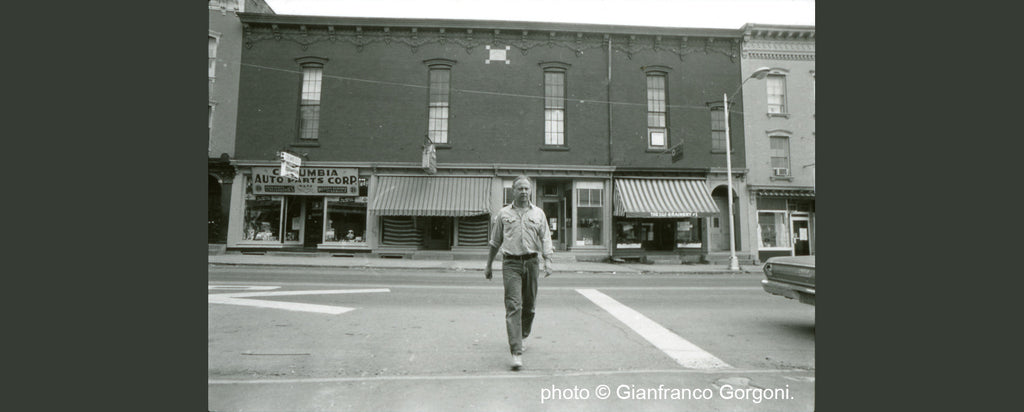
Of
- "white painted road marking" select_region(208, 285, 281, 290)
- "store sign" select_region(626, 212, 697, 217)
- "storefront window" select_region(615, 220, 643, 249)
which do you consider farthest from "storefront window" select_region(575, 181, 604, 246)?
"white painted road marking" select_region(208, 285, 281, 290)

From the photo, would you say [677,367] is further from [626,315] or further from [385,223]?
[385,223]

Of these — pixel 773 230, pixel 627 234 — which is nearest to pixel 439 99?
pixel 627 234

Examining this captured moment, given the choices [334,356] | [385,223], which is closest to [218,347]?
[334,356]

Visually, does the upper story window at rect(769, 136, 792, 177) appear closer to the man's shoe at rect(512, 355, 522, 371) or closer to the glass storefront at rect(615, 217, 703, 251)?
the man's shoe at rect(512, 355, 522, 371)

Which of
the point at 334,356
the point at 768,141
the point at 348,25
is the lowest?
the point at 334,356

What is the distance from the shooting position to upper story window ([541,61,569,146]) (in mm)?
16375

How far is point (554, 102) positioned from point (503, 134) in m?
2.22

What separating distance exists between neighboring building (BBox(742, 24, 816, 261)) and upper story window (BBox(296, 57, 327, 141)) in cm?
1327

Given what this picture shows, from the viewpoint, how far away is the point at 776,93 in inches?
326

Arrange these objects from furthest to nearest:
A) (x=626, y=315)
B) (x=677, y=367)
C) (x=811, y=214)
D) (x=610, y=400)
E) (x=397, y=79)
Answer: (x=397, y=79)
(x=626, y=315)
(x=811, y=214)
(x=677, y=367)
(x=610, y=400)

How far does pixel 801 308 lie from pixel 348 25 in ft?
51.7

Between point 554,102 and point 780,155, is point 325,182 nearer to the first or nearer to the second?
point 554,102

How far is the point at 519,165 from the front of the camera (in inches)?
632

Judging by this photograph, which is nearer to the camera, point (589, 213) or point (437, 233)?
point (589, 213)
